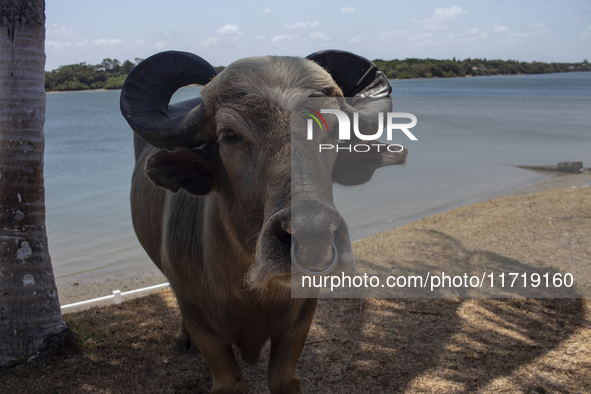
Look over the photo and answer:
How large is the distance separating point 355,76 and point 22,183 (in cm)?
285

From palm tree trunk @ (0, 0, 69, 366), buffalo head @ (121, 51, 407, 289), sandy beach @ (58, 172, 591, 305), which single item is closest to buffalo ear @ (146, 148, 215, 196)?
buffalo head @ (121, 51, 407, 289)

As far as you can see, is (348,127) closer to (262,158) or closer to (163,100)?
(262,158)

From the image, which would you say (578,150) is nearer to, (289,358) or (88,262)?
(88,262)

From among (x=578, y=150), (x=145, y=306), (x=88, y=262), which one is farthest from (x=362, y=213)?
(x=578, y=150)

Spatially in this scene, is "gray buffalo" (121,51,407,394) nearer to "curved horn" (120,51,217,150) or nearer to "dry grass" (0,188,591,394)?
"curved horn" (120,51,217,150)

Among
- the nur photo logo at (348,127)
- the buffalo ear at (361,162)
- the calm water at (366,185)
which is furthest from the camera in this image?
the calm water at (366,185)

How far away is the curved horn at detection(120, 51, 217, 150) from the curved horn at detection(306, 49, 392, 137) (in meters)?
0.87

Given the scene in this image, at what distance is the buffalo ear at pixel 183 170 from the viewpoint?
8.43 ft

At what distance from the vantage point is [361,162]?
299 cm

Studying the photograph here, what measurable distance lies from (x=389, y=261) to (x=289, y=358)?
13.0ft

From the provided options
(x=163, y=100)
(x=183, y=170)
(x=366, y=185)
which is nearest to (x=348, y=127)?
(x=183, y=170)

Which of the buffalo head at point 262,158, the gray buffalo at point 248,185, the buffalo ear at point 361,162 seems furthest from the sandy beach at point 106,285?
the buffalo ear at point 361,162

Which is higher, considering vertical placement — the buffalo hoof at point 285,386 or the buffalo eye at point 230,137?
the buffalo eye at point 230,137

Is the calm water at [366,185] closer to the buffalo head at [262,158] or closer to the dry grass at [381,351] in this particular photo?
the buffalo head at [262,158]
